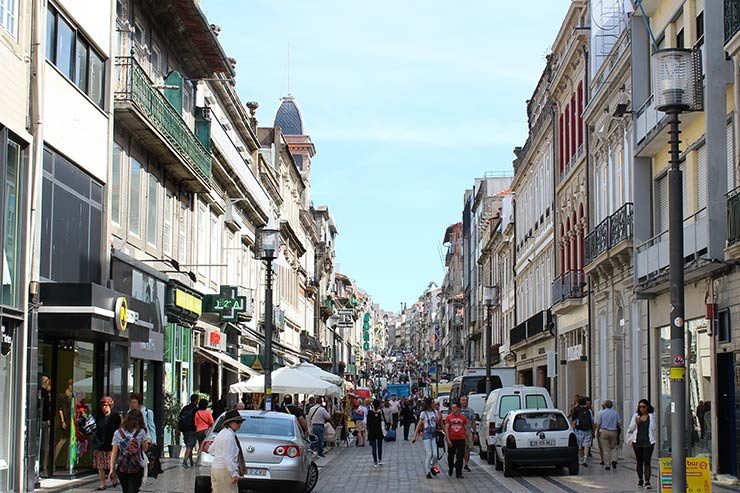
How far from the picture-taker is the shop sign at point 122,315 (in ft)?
73.8

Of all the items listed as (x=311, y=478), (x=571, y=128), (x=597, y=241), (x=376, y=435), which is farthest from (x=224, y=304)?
(x=311, y=478)

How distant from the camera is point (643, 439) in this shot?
910 inches

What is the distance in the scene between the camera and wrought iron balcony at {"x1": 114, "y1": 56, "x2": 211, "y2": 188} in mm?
25859

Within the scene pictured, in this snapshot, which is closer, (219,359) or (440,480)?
(440,480)

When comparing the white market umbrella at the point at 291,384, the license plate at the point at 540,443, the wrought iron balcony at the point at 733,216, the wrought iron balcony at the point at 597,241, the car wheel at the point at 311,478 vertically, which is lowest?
the car wheel at the point at 311,478

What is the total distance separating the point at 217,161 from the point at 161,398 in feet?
32.9

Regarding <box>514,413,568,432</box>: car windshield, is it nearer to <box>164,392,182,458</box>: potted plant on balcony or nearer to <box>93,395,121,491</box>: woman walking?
<box>164,392,182,458</box>: potted plant on balcony

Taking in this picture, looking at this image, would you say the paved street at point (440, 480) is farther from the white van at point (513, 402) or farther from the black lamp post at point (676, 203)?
the black lamp post at point (676, 203)

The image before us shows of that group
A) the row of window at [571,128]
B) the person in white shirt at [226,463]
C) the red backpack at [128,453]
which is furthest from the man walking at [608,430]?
the row of window at [571,128]

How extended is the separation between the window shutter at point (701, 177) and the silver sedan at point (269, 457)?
11.1m

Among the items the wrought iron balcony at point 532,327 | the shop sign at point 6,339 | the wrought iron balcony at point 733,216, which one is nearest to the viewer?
the shop sign at point 6,339

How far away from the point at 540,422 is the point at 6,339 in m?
12.5

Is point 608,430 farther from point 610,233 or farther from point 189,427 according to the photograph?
point 189,427

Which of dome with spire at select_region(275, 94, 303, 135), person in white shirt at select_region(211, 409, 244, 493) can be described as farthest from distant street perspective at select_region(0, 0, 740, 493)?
dome with spire at select_region(275, 94, 303, 135)
